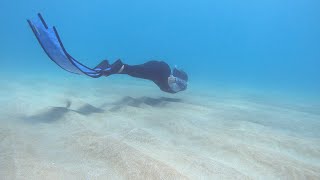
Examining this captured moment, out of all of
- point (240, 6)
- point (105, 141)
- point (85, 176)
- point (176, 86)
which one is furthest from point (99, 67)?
point (240, 6)

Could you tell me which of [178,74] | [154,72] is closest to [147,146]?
[154,72]

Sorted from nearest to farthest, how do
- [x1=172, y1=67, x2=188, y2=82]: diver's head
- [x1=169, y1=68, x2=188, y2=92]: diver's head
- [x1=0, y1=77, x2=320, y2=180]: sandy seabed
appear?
1. [x1=0, y1=77, x2=320, y2=180]: sandy seabed
2. [x1=169, y1=68, x2=188, y2=92]: diver's head
3. [x1=172, y1=67, x2=188, y2=82]: diver's head

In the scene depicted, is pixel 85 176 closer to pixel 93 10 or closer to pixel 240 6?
pixel 93 10

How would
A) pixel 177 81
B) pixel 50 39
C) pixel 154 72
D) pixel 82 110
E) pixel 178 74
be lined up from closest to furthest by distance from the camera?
pixel 50 39, pixel 82 110, pixel 154 72, pixel 177 81, pixel 178 74

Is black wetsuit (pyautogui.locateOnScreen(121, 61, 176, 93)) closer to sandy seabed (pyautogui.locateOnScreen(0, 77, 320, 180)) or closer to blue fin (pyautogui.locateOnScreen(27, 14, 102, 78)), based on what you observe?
sandy seabed (pyautogui.locateOnScreen(0, 77, 320, 180))

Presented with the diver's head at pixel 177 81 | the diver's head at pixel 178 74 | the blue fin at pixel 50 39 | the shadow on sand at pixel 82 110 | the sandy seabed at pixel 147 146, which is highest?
the blue fin at pixel 50 39

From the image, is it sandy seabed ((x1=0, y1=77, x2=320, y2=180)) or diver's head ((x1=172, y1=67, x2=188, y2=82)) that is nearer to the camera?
sandy seabed ((x1=0, y1=77, x2=320, y2=180))

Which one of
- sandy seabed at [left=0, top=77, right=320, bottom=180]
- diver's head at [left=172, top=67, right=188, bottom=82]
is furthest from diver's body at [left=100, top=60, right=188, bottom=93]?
sandy seabed at [left=0, top=77, right=320, bottom=180]

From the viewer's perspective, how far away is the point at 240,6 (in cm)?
10838

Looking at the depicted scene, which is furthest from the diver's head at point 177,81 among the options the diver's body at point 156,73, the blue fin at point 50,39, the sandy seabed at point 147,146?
the blue fin at point 50,39

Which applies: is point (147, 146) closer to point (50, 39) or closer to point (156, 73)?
point (50, 39)

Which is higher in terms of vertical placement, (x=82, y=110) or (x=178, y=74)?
(x=178, y=74)

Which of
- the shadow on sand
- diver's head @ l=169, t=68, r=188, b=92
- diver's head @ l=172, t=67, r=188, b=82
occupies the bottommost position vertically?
the shadow on sand

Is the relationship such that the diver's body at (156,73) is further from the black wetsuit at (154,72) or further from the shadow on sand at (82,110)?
Answer: the shadow on sand at (82,110)
